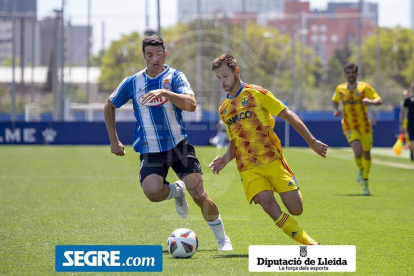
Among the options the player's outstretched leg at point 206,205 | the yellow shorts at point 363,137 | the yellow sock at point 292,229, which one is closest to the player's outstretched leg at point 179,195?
the player's outstretched leg at point 206,205

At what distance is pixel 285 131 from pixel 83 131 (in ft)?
27.8

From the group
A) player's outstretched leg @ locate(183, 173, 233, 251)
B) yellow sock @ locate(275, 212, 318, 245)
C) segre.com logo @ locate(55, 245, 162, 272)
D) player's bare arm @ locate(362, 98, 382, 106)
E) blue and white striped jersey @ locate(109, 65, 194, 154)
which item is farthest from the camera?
player's bare arm @ locate(362, 98, 382, 106)

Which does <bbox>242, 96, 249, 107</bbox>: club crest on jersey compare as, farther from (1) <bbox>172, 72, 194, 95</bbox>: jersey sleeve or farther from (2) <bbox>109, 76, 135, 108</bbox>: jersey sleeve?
(2) <bbox>109, 76, 135, 108</bbox>: jersey sleeve

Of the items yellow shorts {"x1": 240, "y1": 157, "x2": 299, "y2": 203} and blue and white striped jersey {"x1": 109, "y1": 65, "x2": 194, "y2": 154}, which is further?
blue and white striped jersey {"x1": 109, "y1": 65, "x2": 194, "y2": 154}

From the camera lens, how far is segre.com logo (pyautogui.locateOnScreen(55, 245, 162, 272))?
662 cm

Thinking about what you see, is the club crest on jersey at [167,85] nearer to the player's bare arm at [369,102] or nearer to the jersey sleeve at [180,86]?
the jersey sleeve at [180,86]

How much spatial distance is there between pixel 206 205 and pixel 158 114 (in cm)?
101

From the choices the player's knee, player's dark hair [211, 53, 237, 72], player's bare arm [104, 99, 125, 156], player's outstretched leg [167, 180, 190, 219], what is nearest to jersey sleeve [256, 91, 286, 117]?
Answer: player's dark hair [211, 53, 237, 72]

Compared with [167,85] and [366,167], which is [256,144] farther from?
[366,167]

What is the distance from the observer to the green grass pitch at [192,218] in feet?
23.7

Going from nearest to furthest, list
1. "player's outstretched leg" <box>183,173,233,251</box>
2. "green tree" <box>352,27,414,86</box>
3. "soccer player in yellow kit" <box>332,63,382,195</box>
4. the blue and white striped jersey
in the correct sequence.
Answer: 1. "player's outstretched leg" <box>183,173,233,251</box>
2. the blue and white striped jersey
3. "soccer player in yellow kit" <box>332,63,382,195</box>
4. "green tree" <box>352,27,414,86</box>

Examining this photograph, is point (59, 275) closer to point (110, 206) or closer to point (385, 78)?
point (110, 206)

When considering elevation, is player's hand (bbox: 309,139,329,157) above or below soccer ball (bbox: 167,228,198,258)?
above

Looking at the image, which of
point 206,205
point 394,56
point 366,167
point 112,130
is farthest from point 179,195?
point 394,56
